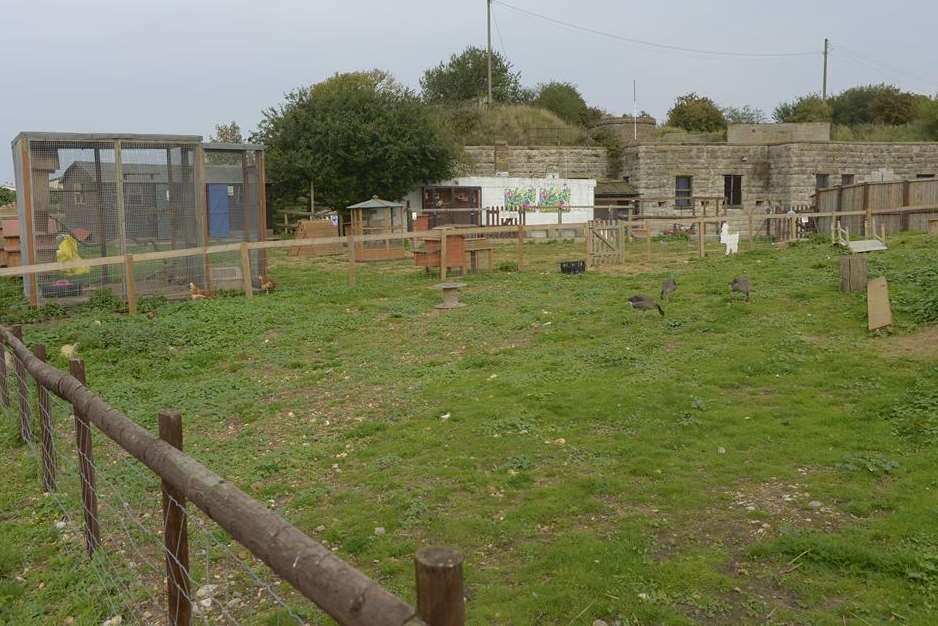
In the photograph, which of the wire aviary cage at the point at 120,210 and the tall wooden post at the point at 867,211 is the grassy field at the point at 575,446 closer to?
the wire aviary cage at the point at 120,210

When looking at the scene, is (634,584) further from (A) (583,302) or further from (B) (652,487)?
(A) (583,302)

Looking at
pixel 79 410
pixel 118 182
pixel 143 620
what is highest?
pixel 118 182

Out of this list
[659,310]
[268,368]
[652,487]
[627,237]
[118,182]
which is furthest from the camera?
[627,237]

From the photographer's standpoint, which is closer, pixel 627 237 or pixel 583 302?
pixel 583 302

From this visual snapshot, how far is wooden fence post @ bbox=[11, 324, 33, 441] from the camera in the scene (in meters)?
7.07

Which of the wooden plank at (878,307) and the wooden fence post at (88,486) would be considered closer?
the wooden fence post at (88,486)

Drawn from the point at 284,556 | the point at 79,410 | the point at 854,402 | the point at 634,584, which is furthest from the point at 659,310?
the point at 284,556

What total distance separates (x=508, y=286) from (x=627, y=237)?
649 inches

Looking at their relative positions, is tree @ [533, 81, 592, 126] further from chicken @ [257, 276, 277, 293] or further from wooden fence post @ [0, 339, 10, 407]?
wooden fence post @ [0, 339, 10, 407]

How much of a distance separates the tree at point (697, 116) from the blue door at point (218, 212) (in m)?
48.1

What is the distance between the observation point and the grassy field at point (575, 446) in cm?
458

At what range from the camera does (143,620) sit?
4.55 m

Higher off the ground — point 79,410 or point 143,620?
point 79,410

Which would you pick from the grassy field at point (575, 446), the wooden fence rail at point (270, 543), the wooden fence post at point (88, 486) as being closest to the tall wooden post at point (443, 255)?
the grassy field at point (575, 446)
